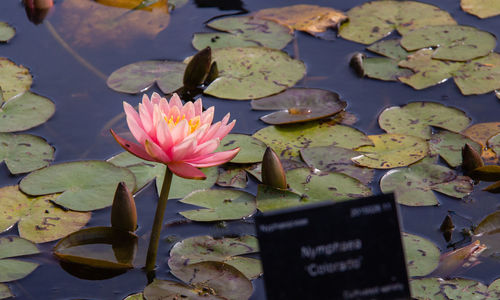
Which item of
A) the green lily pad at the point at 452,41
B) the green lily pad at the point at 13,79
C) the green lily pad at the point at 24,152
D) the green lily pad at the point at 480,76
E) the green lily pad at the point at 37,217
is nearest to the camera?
the green lily pad at the point at 37,217

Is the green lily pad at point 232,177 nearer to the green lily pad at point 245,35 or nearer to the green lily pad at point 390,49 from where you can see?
the green lily pad at point 245,35

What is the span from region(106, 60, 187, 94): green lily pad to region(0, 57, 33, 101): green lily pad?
44 centimetres

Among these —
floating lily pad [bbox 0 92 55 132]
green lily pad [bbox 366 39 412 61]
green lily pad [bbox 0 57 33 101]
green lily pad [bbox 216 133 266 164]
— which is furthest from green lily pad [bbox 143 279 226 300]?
green lily pad [bbox 366 39 412 61]

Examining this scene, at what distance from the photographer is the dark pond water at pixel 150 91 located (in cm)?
220

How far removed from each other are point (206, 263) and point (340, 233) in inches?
30.0

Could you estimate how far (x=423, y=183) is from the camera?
2631 mm

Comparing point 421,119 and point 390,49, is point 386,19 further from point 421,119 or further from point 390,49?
point 421,119

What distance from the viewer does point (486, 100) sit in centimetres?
322

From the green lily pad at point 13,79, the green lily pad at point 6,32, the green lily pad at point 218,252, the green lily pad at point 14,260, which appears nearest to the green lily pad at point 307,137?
the green lily pad at point 218,252

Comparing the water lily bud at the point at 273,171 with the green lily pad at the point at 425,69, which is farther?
the green lily pad at the point at 425,69

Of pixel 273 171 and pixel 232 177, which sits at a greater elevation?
pixel 273 171

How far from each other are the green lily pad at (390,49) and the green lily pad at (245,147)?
1.21 m

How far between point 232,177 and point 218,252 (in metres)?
0.49

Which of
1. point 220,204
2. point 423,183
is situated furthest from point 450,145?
point 220,204
